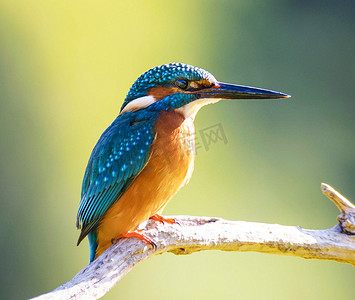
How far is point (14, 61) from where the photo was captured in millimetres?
4281

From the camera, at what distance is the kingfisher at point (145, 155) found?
214cm

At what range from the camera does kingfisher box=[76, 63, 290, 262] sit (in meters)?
2.14

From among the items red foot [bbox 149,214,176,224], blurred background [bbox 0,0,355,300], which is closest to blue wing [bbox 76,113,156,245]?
red foot [bbox 149,214,176,224]

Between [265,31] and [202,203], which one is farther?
[265,31]

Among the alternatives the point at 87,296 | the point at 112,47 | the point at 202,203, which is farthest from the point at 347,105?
the point at 87,296

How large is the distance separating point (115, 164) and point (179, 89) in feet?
1.42

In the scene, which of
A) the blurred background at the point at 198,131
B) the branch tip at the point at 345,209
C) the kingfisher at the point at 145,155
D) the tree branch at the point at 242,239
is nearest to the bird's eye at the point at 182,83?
the kingfisher at the point at 145,155

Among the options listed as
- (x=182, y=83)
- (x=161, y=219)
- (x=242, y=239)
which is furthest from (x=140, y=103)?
(x=242, y=239)

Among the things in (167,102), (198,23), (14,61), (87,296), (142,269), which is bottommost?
(142,269)

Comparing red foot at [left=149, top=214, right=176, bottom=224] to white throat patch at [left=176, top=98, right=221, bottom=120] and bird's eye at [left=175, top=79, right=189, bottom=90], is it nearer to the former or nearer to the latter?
white throat patch at [left=176, top=98, right=221, bottom=120]

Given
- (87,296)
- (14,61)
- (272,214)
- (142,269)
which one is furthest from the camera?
(14,61)

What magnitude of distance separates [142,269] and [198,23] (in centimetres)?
252

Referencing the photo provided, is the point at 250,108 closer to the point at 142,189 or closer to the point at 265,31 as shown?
the point at 265,31

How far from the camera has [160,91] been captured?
2.23 metres
